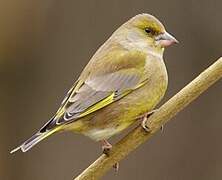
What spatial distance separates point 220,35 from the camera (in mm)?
6547

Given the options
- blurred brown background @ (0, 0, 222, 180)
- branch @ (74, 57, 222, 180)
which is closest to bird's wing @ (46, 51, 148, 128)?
branch @ (74, 57, 222, 180)

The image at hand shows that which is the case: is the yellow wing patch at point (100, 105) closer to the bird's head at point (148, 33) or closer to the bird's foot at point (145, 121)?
the bird's foot at point (145, 121)

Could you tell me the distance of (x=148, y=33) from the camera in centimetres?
427

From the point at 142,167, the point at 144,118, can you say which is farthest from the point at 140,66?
the point at 142,167

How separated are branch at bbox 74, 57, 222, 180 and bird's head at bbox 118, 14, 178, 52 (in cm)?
74

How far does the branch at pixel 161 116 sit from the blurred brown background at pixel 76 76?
9.40 ft

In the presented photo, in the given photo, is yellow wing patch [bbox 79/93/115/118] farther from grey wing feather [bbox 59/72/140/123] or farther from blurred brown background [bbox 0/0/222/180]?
blurred brown background [bbox 0/0/222/180]

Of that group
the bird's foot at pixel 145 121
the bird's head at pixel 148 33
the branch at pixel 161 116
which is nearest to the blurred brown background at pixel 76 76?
the bird's head at pixel 148 33

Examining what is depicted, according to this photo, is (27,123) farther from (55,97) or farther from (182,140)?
(182,140)

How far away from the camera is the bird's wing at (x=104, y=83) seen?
3.86 m

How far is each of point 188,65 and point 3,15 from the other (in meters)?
1.45

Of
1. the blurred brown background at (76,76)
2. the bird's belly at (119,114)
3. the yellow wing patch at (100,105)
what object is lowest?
the blurred brown background at (76,76)

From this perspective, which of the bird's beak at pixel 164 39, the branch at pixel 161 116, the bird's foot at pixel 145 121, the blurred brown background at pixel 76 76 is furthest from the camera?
the blurred brown background at pixel 76 76

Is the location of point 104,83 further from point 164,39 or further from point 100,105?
point 164,39
